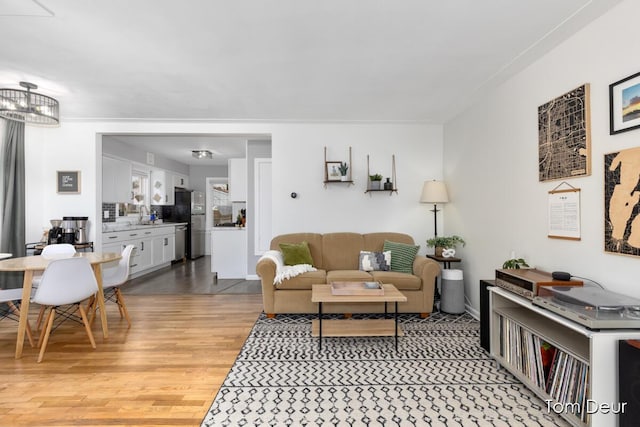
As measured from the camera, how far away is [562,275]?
2.08 m

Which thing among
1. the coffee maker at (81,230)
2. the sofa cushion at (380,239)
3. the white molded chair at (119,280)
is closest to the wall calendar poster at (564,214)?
the sofa cushion at (380,239)

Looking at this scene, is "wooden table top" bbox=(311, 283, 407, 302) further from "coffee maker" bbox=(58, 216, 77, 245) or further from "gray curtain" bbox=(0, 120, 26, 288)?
"gray curtain" bbox=(0, 120, 26, 288)

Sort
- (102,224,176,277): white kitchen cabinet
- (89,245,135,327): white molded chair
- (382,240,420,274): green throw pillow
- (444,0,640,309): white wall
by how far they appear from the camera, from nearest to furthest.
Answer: (444,0,640,309): white wall → (89,245,135,327): white molded chair → (382,240,420,274): green throw pillow → (102,224,176,277): white kitchen cabinet

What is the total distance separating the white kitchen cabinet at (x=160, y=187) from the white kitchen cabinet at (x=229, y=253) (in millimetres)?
2556

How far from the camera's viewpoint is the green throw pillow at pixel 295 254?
12.9 ft

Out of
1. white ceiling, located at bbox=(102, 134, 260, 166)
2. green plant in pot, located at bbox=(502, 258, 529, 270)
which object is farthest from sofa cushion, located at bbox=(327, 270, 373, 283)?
white ceiling, located at bbox=(102, 134, 260, 166)

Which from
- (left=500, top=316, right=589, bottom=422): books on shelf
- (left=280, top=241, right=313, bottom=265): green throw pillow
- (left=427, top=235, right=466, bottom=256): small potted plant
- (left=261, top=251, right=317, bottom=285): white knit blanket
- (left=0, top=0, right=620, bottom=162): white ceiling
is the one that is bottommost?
(left=500, top=316, right=589, bottom=422): books on shelf

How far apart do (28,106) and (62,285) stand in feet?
5.79

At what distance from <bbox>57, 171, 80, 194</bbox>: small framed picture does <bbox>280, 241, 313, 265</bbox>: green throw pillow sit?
3.12m

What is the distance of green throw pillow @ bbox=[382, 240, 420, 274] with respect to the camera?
386cm

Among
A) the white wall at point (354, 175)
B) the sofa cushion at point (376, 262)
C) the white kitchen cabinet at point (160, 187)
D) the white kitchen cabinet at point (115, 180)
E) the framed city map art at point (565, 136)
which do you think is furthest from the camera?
the white kitchen cabinet at point (160, 187)

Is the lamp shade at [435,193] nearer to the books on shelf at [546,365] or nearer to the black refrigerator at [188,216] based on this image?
the books on shelf at [546,365]

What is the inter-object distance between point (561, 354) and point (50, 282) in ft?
12.3

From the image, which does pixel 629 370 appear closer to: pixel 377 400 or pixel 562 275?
pixel 562 275
